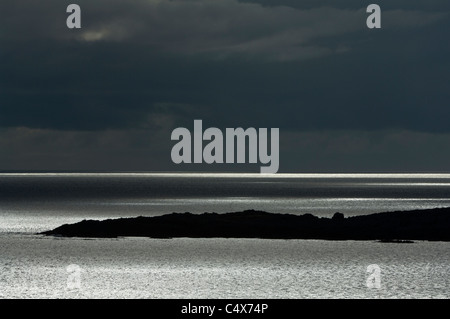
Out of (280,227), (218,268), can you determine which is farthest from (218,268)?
(280,227)

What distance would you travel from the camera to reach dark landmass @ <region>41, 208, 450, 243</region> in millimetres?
90812

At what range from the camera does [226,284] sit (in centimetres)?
6294

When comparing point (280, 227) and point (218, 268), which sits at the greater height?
point (280, 227)

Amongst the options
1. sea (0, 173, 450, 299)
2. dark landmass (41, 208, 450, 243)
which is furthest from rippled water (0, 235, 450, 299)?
dark landmass (41, 208, 450, 243)

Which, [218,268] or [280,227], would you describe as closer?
[218,268]

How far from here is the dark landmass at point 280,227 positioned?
90812 mm

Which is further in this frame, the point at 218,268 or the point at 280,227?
the point at 280,227

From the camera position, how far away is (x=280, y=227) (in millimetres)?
94562

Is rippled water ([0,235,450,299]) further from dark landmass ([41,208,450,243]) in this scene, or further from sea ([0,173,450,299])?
dark landmass ([41,208,450,243])

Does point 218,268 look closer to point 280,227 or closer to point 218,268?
point 218,268

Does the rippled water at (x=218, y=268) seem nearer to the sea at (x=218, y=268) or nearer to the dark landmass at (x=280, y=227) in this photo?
the sea at (x=218, y=268)
